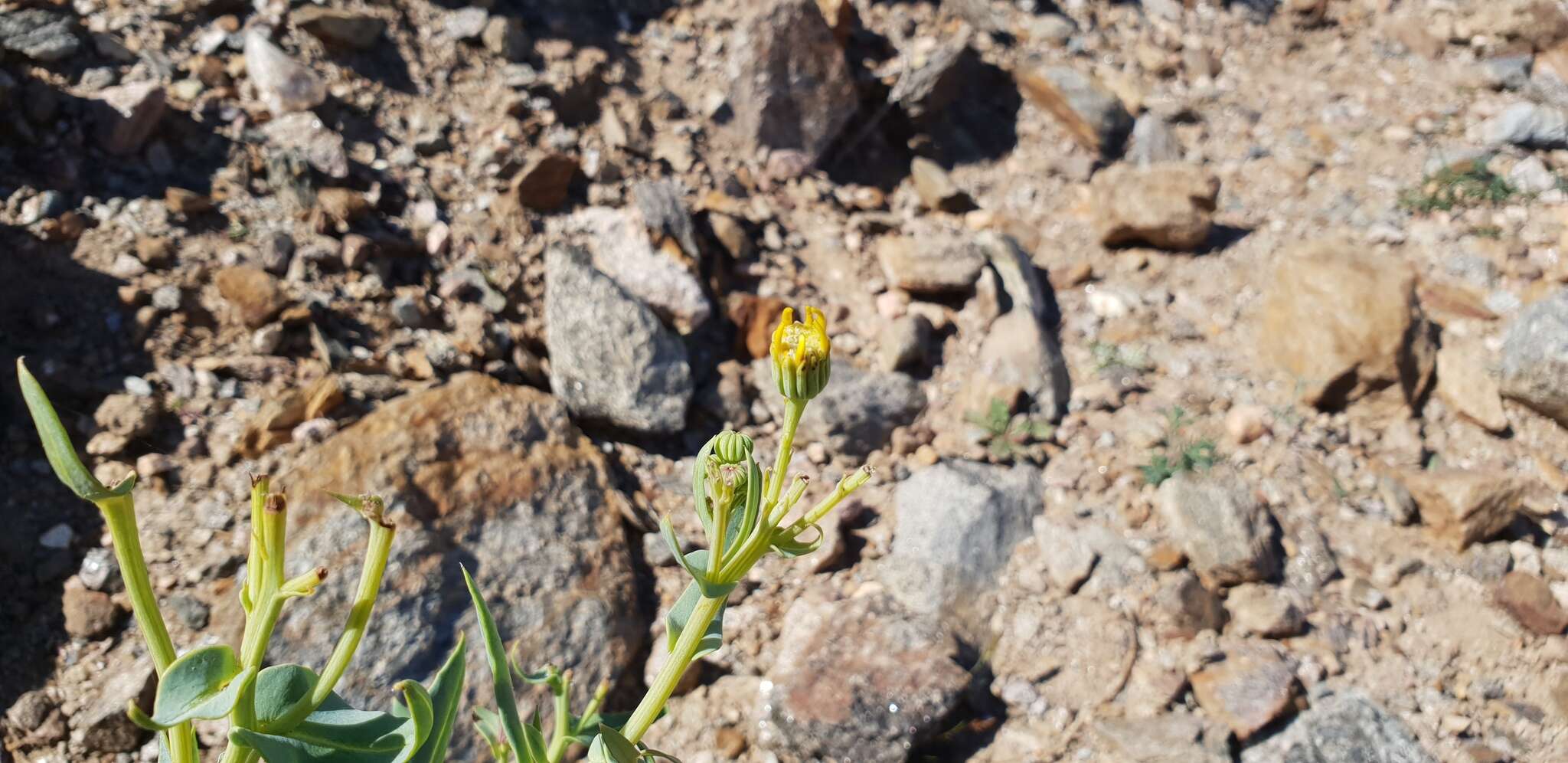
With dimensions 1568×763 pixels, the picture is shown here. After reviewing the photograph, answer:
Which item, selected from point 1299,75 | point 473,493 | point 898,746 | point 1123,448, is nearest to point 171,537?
point 473,493

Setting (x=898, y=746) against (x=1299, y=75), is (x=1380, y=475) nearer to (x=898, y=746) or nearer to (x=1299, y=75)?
(x=898, y=746)

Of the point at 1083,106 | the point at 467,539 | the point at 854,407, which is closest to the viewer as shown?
the point at 467,539

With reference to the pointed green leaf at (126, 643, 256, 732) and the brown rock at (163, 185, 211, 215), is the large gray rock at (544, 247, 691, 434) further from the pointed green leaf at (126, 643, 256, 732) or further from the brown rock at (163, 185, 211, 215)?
the pointed green leaf at (126, 643, 256, 732)

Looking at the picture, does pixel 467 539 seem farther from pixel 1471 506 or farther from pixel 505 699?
pixel 1471 506

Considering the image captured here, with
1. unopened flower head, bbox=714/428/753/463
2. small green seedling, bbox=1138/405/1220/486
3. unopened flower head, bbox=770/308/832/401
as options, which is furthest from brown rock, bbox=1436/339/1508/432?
unopened flower head, bbox=714/428/753/463

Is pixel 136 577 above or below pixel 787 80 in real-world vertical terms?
above

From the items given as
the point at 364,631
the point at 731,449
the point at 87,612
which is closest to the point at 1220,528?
the point at 731,449
